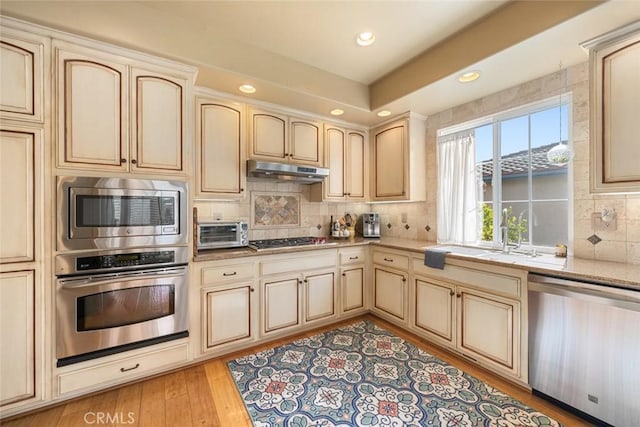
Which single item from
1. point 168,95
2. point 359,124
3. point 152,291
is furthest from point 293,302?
point 359,124

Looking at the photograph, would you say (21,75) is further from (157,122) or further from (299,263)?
(299,263)

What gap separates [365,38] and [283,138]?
3.96 feet

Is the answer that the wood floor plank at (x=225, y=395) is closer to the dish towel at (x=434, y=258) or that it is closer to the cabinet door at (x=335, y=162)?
the dish towel at (x=434, y=258)

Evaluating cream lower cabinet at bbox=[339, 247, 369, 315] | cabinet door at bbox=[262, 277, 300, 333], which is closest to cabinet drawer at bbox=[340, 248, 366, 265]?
cream lower cabinet at bbox=[339, 247, 369, 315]

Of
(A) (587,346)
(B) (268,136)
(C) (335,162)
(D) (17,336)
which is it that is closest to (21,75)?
(D) (17,336)

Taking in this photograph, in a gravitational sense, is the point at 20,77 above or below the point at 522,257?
above

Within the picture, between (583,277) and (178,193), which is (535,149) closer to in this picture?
(583,277)

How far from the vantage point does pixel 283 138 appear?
2842mm

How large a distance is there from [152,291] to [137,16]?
195cm

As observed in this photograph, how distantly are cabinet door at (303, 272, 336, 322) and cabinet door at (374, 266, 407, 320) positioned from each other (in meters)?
0.56

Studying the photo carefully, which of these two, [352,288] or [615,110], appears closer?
[615,110]

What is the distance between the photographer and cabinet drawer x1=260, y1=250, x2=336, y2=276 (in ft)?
8.16

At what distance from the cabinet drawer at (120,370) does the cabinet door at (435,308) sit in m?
2.10

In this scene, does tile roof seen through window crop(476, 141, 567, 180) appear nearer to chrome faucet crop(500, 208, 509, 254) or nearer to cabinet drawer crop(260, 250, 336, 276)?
chrome faucet crop(500, 208, 509, 254)
